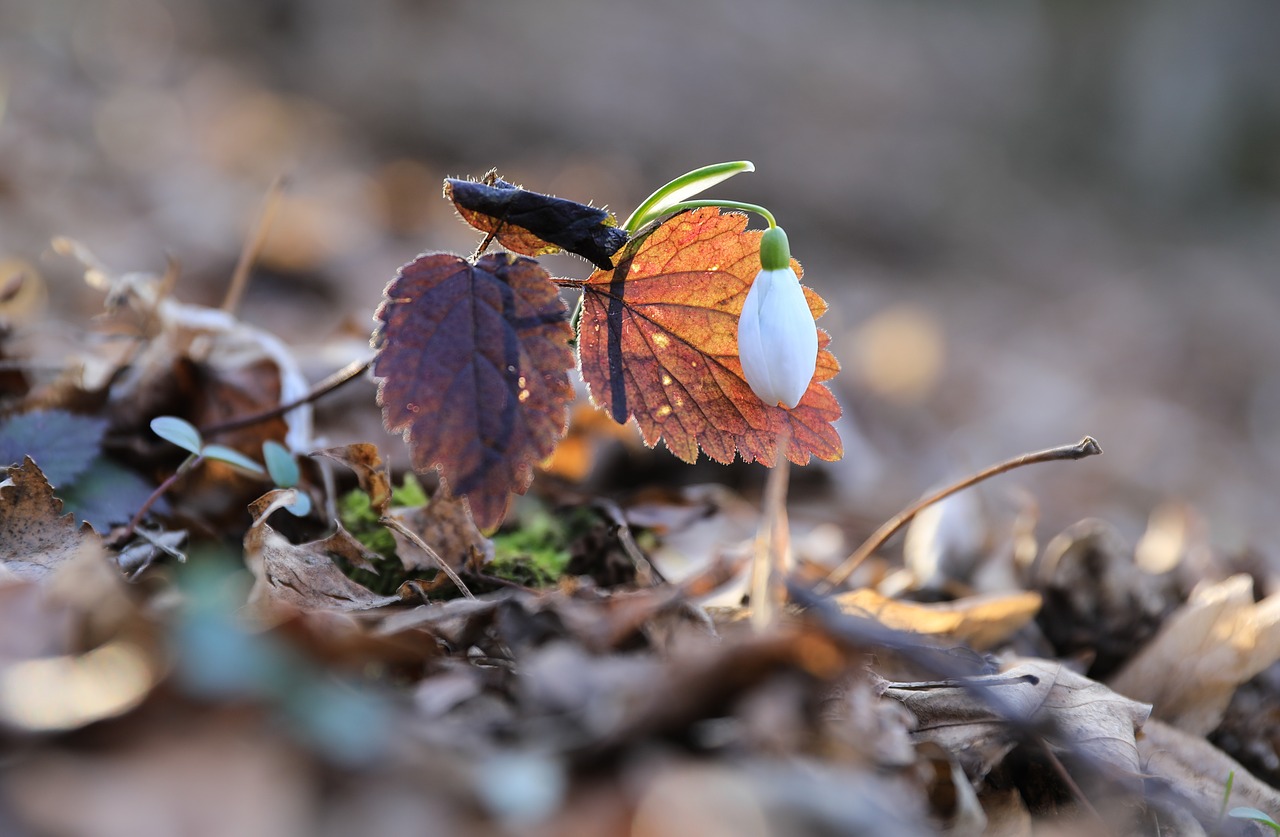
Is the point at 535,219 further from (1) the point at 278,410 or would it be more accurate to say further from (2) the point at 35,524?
(2) the point at 35,524

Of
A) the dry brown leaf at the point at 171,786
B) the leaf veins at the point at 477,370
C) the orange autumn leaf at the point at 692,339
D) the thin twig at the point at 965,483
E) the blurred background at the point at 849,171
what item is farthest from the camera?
the blurred background at the point at 849,171

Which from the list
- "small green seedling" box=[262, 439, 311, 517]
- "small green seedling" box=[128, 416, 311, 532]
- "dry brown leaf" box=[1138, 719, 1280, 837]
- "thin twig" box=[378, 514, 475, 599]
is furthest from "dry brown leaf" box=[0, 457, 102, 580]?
"dry brown leaf" box=[1138, 719, 1280, 837]

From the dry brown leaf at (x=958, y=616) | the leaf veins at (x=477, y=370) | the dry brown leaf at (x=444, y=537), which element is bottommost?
the dry brown leaf at (x=958, y=616)

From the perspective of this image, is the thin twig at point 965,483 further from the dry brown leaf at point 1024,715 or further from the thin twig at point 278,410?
the thin twig at point 278,410

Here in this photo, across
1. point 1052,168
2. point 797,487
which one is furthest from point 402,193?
point 1052,168

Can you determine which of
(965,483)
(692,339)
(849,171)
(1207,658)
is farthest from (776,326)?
(849,171)

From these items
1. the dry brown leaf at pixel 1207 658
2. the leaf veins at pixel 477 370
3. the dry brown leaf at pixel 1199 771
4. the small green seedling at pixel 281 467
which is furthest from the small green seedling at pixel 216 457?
the dry brown leaf at pixel 1207 658
